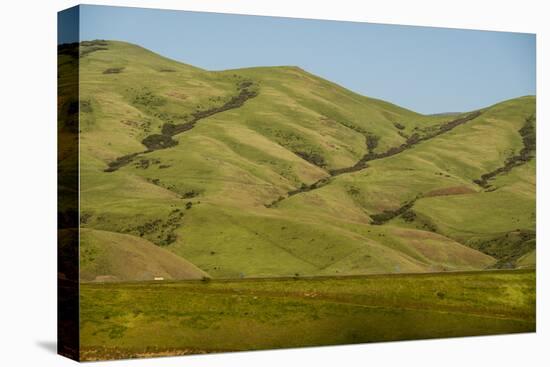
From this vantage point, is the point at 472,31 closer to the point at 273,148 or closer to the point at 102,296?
the point at 273,148

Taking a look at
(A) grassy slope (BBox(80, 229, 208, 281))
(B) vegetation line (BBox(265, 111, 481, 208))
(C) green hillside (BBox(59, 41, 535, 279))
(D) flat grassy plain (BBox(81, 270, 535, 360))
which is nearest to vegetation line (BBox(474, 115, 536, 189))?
(C) green hillside (BBox(59, 41, 535, 279))

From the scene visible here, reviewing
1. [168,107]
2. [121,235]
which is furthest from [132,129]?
[121,235]

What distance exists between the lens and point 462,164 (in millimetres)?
31938

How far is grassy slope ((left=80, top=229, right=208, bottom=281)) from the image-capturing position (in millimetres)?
25562

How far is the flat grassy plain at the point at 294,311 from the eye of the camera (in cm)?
2583

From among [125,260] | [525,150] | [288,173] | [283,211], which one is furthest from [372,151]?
[125,260]

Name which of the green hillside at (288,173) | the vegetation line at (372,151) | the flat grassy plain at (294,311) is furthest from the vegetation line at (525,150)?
the flat grassy plain at (294,311)

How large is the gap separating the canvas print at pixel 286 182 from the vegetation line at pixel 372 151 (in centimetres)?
5

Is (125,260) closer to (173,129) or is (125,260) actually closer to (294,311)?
(173,129)

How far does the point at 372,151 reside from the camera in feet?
103

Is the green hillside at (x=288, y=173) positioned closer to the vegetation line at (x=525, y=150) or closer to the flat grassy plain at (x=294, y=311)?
the vegetation line at (x=525, y=150)

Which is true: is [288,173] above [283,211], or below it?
above

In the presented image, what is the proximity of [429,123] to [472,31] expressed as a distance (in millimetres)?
2668

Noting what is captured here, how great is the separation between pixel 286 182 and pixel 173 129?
3086 millimetres
